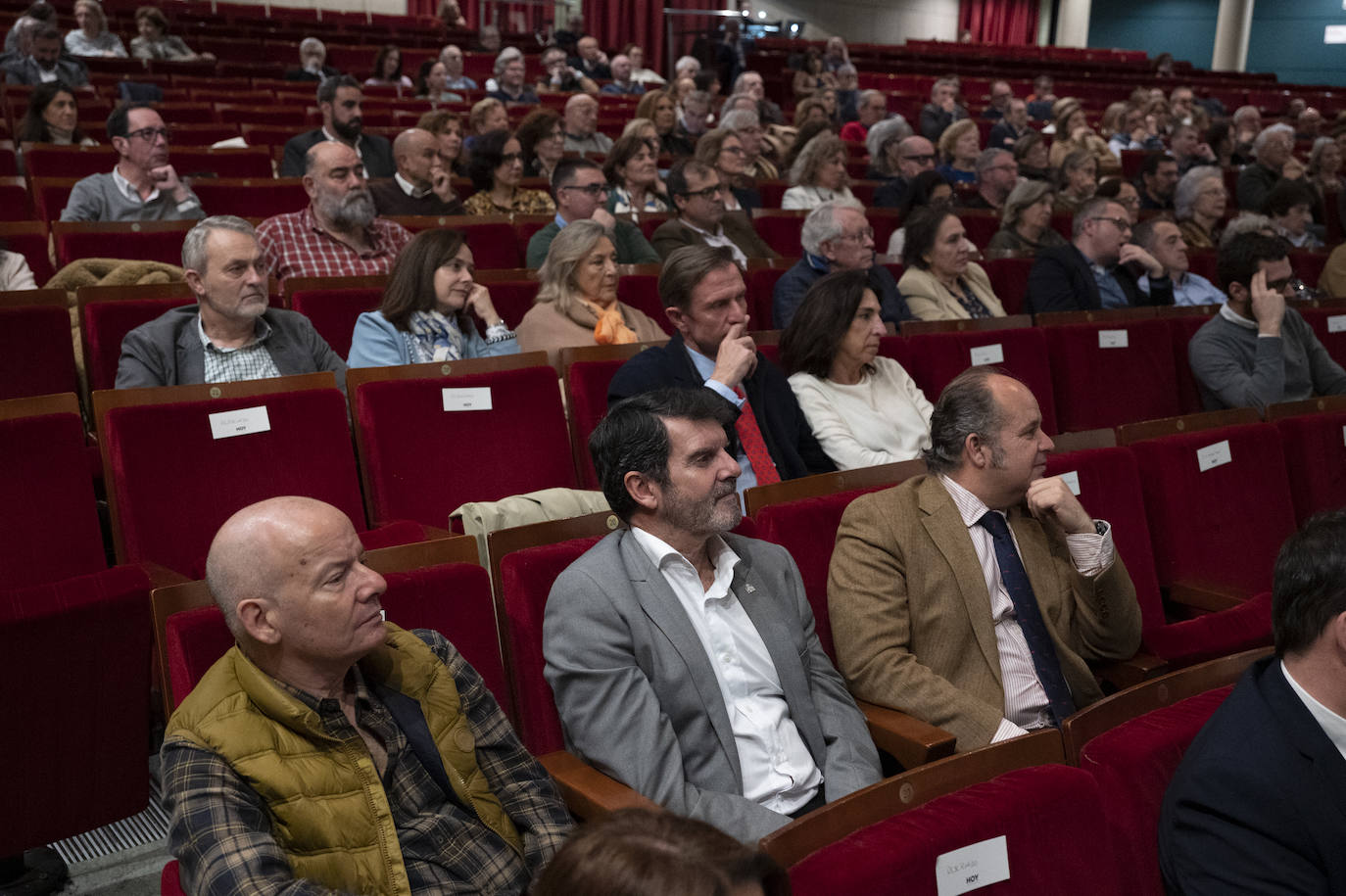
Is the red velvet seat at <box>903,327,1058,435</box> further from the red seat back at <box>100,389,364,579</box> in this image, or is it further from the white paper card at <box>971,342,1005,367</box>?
the red seat back at <box>100,389,364,579</box>

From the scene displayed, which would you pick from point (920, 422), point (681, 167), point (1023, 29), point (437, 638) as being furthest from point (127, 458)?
point (1023, 29)

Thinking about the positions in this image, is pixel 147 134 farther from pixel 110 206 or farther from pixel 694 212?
pixel 694 212

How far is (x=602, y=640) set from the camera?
4.72 feet

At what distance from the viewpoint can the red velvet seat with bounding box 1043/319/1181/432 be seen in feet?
10.1

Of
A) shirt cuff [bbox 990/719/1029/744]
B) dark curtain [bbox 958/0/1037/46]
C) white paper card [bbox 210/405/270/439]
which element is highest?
dark curtain [bbox 958/0/1037/46]

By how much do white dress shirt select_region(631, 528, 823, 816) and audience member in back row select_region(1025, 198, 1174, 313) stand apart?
8.15ft

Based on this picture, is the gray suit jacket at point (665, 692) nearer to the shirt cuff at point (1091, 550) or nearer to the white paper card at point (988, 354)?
the shirt cuff at point (1091, 550)

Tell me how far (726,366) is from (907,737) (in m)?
0.87

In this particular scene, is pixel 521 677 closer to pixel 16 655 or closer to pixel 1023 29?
pixel 16 655

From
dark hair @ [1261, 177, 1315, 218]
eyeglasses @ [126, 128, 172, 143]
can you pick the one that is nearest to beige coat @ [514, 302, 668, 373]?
eyeglasses @ [126, 128, 172, 143]

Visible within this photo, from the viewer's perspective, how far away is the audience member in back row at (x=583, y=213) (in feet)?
11.8

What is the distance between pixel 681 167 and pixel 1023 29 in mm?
16702

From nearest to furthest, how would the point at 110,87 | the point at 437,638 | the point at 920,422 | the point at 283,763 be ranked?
the point at 283,763 < the point at 437,638 < the point at 920,422 < the point at 110,87

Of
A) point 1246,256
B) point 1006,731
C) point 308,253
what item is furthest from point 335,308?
point 1246,256
